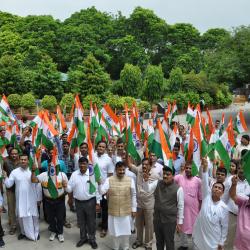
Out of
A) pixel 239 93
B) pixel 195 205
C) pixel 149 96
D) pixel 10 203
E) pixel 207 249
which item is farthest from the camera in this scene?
pixel 239 93

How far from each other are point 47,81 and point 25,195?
2566 centimetres

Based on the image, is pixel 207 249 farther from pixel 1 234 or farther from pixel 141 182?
pixel 1 234

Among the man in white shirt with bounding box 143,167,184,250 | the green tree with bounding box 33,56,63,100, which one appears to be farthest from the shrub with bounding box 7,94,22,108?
the man in white shirt with bounding box 143,167,184,250

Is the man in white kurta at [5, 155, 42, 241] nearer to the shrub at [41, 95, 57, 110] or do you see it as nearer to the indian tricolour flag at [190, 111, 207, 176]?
the indian tricolour flag at [190, 111, 207, 176]

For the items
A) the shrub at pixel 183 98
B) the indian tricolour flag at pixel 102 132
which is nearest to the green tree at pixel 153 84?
the shrub at pixel 183 98

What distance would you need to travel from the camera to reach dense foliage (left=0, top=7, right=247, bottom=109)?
77.8ft

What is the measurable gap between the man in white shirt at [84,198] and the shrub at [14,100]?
23682mm

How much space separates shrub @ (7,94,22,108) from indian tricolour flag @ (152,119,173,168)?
2375 centimetres

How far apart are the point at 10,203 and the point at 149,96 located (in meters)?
26.2

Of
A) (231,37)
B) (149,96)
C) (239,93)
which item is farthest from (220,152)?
(239,93)

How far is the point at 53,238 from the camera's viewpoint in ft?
21.7

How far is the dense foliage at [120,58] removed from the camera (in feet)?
77.8

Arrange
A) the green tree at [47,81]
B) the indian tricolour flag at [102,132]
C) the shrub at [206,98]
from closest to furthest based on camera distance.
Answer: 1. the indian tricolour flag at [102,132]
2. the green tree at [47,81]
3. the shrub at [206,98]

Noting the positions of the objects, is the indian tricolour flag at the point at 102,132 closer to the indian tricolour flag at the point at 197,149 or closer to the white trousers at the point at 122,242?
the indian tricolour flag at the point at 197,149
